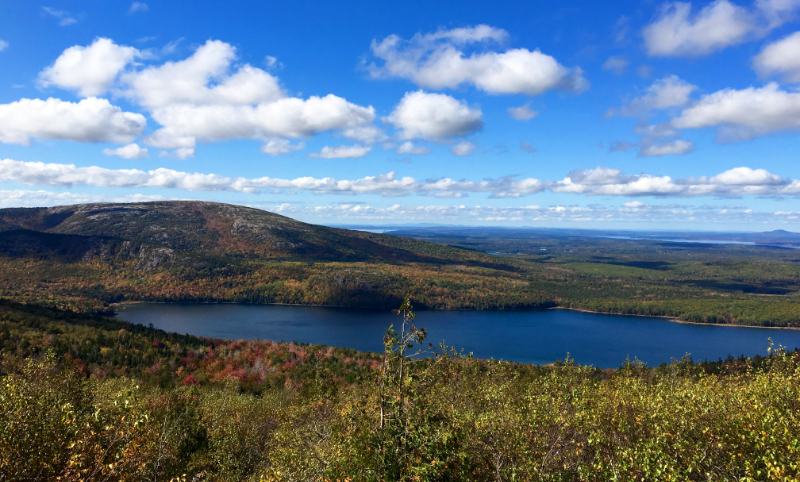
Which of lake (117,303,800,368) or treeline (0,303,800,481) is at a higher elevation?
treeline (0,303,800,481)

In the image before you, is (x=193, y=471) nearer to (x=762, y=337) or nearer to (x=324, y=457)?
(x=324, y=457)

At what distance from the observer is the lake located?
143500 millimetres

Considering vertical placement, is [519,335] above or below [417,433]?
below

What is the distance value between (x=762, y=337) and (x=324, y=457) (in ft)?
739

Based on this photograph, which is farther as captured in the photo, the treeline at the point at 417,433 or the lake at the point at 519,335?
the lake at the point at 519,335

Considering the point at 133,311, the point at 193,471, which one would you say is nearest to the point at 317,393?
the point at 193,471

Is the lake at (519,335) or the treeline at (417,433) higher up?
the treeline at (417,433)

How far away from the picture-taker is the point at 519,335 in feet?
557

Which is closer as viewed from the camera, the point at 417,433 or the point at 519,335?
the point at 417,433

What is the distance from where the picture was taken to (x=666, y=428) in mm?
17297

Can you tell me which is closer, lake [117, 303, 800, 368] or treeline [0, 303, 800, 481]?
treeline [0, 303, 800, 481]

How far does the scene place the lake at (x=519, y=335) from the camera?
14350 centimetres

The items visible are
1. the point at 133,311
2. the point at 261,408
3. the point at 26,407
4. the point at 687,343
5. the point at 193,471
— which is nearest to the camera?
the point at 26,407

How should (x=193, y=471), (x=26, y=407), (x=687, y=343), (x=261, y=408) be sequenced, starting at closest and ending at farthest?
(x=26, y=407) → (x=193, y=471) → (x=261, y=408) → (x=687, y=343)
